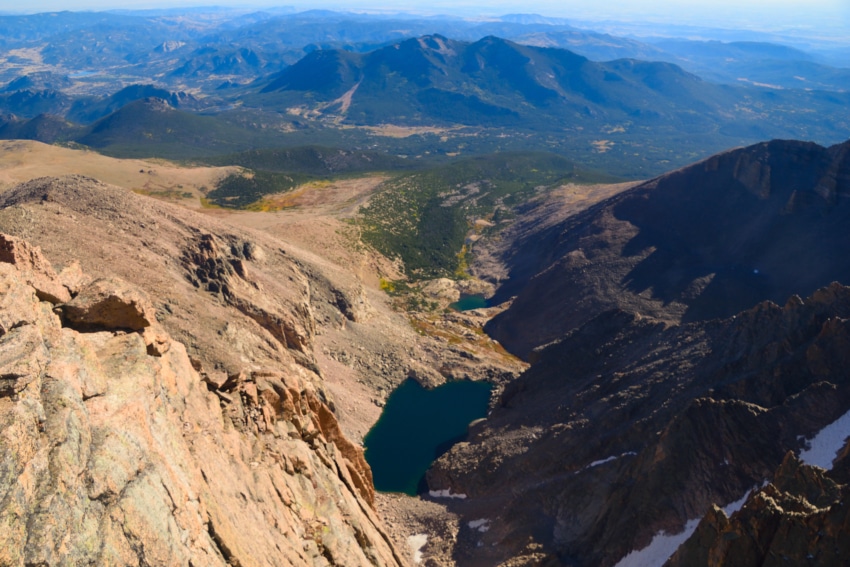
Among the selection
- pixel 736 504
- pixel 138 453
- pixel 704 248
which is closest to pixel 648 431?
pixel 736 504

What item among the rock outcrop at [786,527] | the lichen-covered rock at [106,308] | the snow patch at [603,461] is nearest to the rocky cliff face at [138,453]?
the lichen-covered rock at [106,308]

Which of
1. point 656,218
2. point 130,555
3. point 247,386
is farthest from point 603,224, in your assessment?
point 130,555

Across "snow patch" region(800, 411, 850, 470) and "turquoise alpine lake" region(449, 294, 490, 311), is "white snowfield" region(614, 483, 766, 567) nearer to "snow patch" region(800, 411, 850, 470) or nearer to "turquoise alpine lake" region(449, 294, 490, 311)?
"snow patch" region(800, 411, 850, 470)

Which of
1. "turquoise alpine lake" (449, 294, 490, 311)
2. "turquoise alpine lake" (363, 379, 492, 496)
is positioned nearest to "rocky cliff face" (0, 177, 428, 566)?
"turquoise alpine lake" (363, 379, 492, 496)

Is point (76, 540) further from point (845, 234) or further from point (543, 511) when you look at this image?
point (845, 234)

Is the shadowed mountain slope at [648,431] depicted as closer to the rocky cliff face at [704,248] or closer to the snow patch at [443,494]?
the snow patch at [443,494]

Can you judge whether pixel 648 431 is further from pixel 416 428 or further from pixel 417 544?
pixel 416 428
